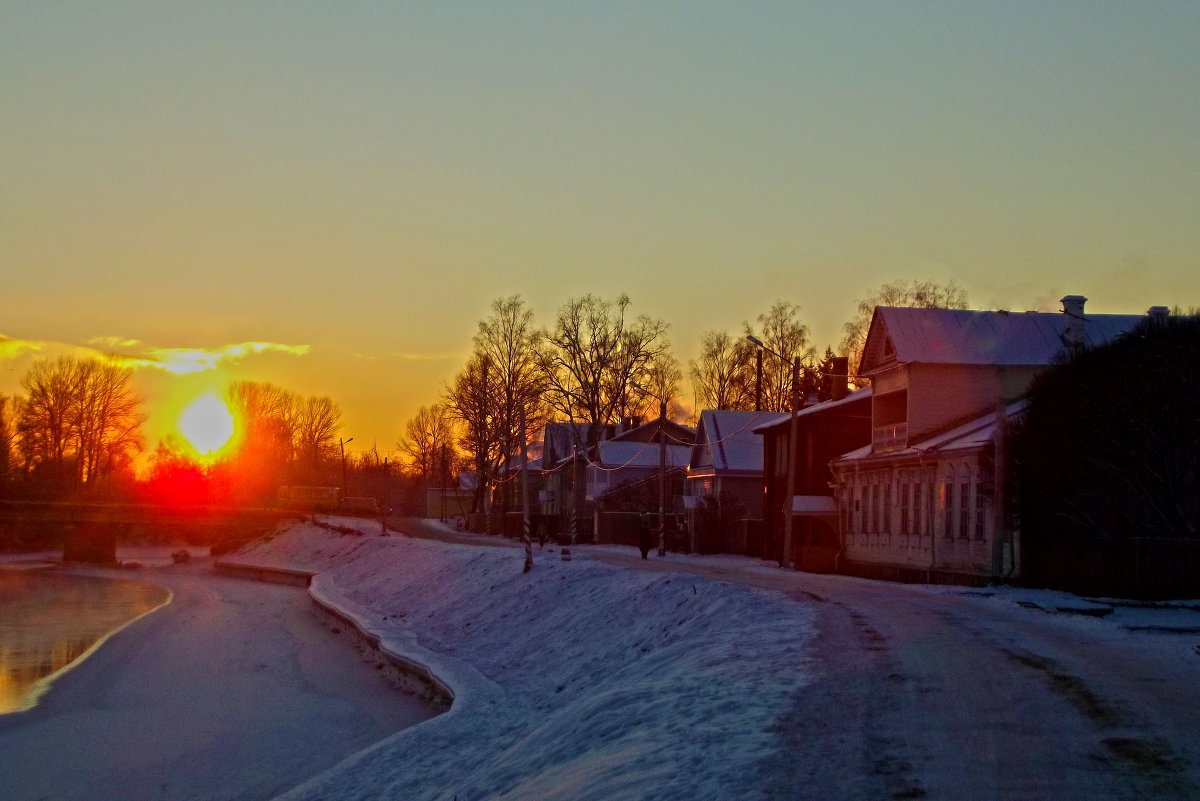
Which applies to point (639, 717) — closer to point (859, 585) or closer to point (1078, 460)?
point (859, 585)

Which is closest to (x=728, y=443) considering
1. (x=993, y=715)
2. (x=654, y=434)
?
(x=654, y=434)

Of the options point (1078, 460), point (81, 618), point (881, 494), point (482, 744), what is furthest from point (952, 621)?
point (81, 618)

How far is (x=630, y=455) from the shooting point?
80375mm

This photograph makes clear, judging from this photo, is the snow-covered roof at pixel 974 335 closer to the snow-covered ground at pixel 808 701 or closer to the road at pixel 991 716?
the snow-covered ground at pixel 808 701

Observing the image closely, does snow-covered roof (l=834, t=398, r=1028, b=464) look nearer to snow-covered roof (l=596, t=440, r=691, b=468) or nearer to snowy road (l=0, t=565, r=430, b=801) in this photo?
snowy road (l=0, t=565, r=430, b=801)

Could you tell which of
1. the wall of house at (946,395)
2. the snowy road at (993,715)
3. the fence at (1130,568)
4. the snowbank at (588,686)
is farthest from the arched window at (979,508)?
the snowy road at (993,715)

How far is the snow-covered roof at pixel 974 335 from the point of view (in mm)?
37469

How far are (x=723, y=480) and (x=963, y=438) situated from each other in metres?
31.4

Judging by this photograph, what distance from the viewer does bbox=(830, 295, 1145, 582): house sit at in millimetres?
32906

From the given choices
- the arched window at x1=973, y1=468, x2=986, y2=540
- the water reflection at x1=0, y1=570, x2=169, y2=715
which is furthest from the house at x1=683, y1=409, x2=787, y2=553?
the water reflection at x1=0, y1=570, x2=169, y2=715

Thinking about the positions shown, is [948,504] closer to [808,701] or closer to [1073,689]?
[1073,689]

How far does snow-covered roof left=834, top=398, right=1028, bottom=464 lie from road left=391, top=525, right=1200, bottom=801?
14546mm

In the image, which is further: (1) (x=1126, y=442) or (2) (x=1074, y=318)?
(2) (x=1074, y=318)

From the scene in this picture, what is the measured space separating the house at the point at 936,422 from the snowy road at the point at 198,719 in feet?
53.0
